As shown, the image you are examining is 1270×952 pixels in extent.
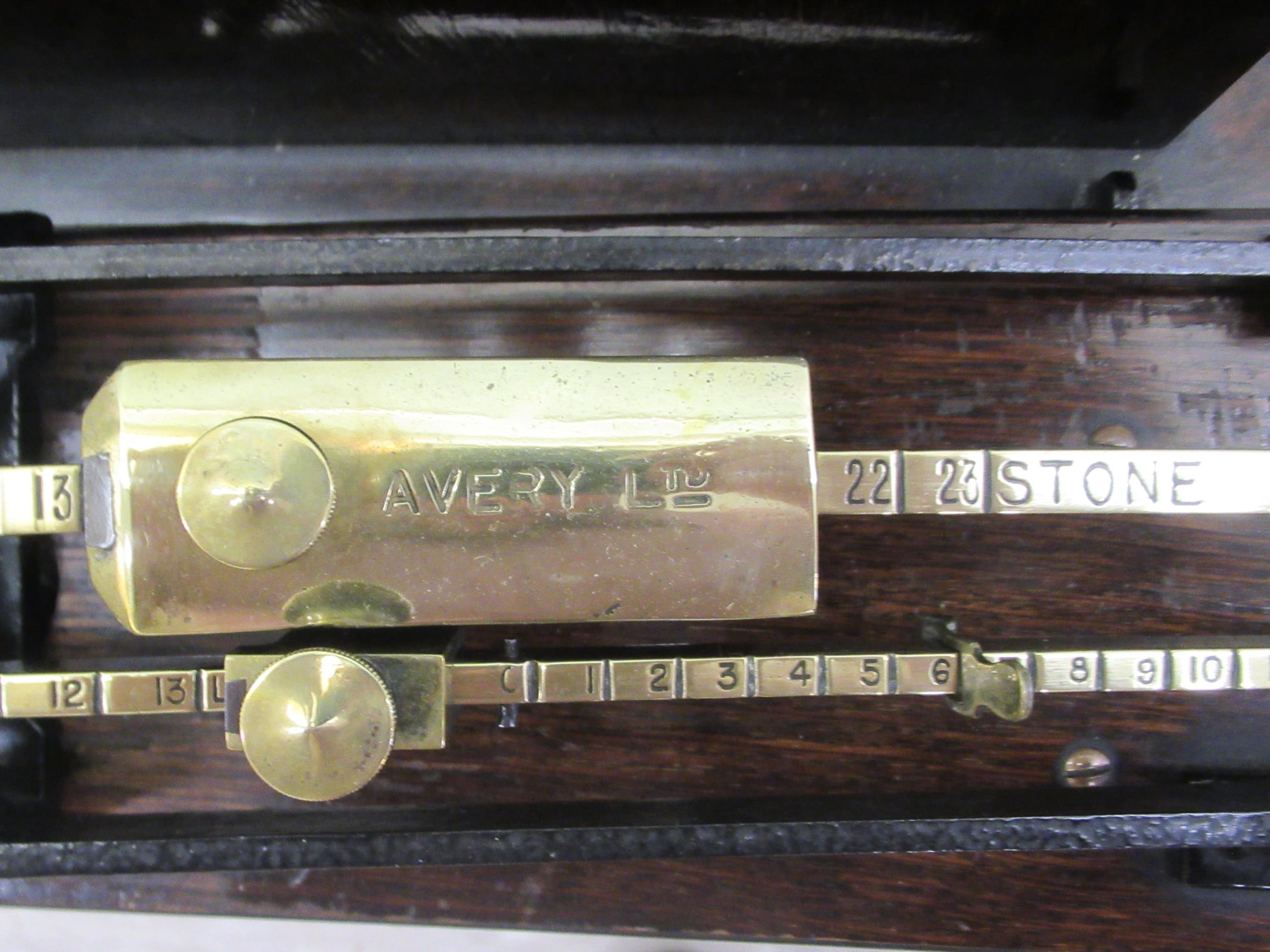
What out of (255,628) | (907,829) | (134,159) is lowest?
(907,829)

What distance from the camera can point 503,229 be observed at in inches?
23.8

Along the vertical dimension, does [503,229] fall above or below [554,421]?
above

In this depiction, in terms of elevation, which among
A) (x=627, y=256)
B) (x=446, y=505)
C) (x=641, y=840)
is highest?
(x=627, y=256)

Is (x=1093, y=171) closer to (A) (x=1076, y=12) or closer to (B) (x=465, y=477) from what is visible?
(A) (x=1076, y=12)

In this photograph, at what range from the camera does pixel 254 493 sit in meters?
0.45

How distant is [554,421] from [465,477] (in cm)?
6

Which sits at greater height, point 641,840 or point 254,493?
point 254,493

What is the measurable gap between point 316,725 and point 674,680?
0.71 ft

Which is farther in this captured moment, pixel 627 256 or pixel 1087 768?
pixel 1087 768

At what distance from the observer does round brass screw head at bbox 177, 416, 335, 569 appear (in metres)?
0.45

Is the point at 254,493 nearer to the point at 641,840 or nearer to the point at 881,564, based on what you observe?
the point at 641,840

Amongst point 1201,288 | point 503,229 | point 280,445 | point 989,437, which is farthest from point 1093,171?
point 280,445

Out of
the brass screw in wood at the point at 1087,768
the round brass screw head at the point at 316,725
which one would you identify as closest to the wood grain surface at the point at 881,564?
the brass screw in wood at the point at 1087,768

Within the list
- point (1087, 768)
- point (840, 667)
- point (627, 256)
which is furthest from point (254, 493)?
point (1087, 768)
